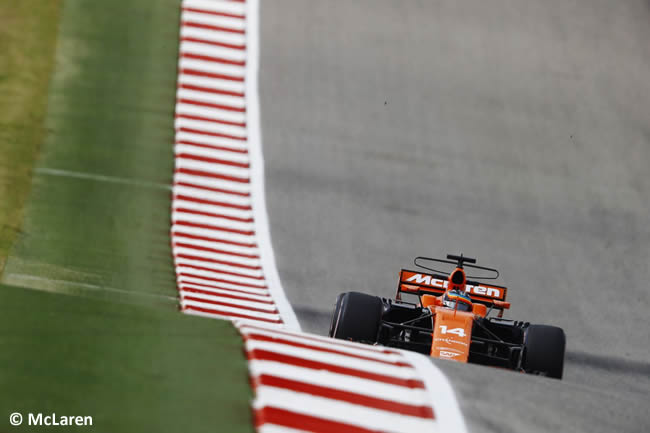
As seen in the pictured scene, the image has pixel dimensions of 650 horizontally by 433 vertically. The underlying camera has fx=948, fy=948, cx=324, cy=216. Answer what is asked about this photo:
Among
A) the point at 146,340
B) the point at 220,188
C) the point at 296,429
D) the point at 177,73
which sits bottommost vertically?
the point at 296,429

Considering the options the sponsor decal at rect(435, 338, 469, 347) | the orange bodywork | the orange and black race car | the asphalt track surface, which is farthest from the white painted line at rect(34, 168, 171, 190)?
the sponsor decal at rect(435, 338, 469, 347)

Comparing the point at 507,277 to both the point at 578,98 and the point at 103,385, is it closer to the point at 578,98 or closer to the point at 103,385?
the point at 578,98

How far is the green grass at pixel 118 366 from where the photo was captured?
11.3 feet

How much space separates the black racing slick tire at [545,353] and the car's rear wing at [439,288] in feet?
4.08

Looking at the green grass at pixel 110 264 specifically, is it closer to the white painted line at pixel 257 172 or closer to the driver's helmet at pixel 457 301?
the white painted line at pixel 257 172

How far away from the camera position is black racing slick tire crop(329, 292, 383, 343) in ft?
20.4

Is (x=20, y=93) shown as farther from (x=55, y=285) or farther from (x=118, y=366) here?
(x=118, y=366)

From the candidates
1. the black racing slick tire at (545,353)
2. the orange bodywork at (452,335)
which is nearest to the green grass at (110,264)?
the orange bodywork at (452,335)

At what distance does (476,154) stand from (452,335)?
5.14 metres

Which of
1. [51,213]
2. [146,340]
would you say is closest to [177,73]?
[51,213]

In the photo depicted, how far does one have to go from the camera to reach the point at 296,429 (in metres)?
3.61

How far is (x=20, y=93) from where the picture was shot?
927 centimetres

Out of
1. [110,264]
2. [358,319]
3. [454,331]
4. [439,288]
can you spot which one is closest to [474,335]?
[454,331]

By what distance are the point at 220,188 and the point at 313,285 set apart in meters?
1.36
